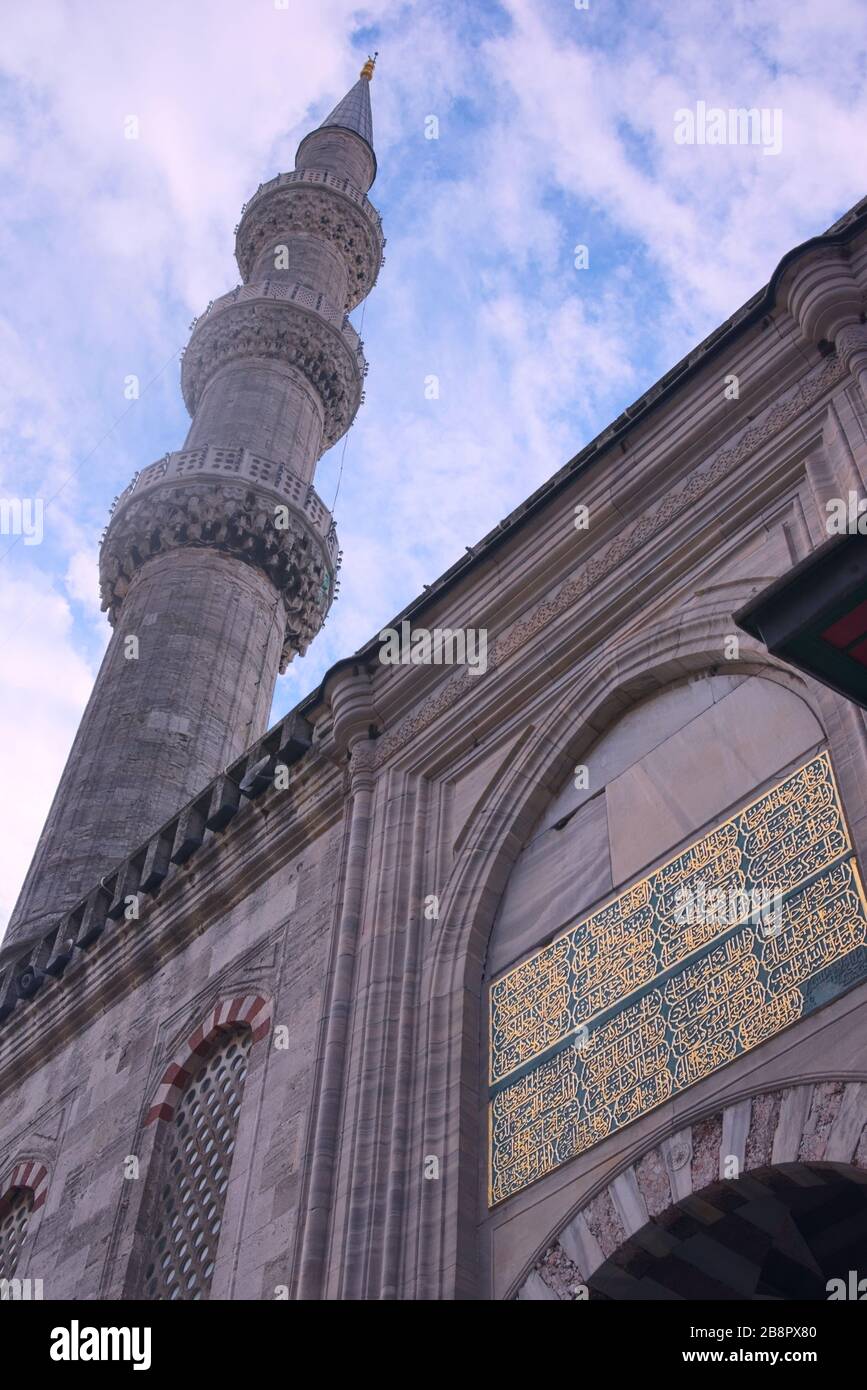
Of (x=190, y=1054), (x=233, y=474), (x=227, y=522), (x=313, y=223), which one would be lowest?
(x=190, y=1054)

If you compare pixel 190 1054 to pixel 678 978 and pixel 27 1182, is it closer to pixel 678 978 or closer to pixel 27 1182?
pixel 27 1182

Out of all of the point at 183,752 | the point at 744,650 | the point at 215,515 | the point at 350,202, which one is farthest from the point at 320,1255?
the point at 350,202

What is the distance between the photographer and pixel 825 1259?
772cm

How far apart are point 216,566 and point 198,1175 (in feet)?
39.6

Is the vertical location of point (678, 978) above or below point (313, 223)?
below

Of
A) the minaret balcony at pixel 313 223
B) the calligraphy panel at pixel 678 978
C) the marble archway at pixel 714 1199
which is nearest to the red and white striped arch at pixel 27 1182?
the calligraphy panel at pixel 678 978

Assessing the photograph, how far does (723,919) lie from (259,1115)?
10.7 ft

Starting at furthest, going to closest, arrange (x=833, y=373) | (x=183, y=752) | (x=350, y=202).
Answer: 1. (x=350, y=202)
2. (x=183, y=752)
3. (x=833, y=373)

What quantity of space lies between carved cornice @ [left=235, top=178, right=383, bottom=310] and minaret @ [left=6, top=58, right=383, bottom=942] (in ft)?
0.45

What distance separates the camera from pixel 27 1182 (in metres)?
10.8

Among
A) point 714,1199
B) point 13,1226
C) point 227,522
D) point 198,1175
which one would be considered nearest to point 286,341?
point 227,522

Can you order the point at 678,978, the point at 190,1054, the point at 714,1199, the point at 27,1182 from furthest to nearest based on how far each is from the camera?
1. the point at 27,1182
2. the point at 190,1054
3. the point at 678,978
4. the point at 714,1199

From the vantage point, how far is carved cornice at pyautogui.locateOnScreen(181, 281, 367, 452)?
23.8 metres
